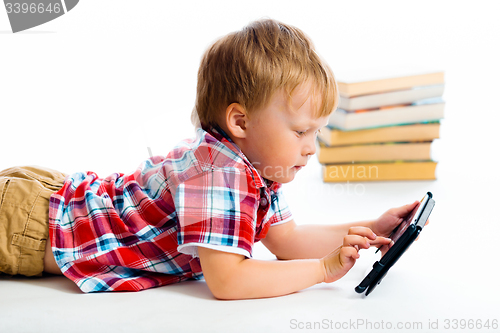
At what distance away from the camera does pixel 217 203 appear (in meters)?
0.81

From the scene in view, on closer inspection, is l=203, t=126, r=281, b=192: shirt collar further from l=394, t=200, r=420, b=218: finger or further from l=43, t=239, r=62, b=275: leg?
l=43, t=239, r=62, b=275: leg

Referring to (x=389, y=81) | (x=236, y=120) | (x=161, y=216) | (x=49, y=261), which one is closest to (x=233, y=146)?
(x=236, y=120)

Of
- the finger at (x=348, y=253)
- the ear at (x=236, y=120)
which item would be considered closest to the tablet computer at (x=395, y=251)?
the finger at (x=348, y=253)

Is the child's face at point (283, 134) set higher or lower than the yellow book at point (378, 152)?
higher

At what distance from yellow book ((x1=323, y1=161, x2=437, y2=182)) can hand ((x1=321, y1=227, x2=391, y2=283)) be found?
2.47 feet

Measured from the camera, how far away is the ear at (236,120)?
2.81 feet

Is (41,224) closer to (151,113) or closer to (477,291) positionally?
(477,291)

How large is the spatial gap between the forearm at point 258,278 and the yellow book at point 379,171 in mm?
797

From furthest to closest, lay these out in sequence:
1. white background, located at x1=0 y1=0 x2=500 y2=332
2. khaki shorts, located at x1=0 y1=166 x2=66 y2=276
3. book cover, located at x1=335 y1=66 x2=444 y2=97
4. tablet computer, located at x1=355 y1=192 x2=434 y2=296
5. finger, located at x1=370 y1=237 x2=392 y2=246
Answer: white background, located at x1=0 y1=0 x2=500 y2=332, book cover, located at x1=335 y1=66 x2=444 y2=97, khaki shorts, located at x1=0 y1=166 x2=66 y2=276, finger, located at x1=370 y1=237 x2=392 y2=246, tablet computer, located at x1=355 y1=192 x2=434 y2=296

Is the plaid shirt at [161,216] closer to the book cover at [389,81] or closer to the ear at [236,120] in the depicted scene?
the ear at [236,120]

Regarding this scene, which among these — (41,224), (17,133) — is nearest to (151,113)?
(17,133)

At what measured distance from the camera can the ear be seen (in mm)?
857

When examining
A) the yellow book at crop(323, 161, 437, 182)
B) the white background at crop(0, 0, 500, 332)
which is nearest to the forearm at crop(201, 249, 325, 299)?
the white background at crop(0, 0, 500, 332)

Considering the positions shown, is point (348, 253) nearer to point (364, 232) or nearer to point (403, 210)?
point (364, 232)
